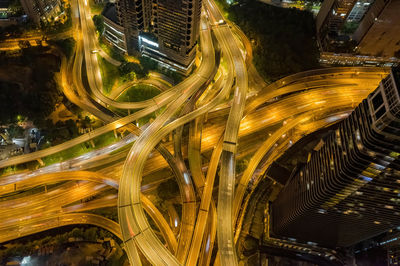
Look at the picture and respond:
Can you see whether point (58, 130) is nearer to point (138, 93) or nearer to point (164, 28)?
point (138, 93)

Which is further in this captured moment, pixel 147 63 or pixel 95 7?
pixel 95 7

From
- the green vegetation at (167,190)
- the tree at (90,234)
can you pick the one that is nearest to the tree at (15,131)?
the tree at (90,234)

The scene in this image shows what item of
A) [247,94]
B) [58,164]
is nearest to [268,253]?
[247,94]

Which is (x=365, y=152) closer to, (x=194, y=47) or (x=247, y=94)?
(x=247, y=94)

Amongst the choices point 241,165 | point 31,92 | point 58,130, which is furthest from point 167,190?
point 31,92

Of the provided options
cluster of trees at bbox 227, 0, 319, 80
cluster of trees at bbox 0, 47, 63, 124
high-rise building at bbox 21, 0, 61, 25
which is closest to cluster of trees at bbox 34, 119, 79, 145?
cluster of trees at bbox 0, 47, 63, 124

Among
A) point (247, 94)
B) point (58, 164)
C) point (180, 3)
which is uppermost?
point (180, 3)
